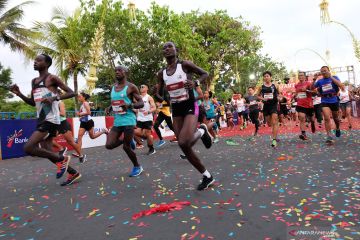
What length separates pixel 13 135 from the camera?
1115 centimetres

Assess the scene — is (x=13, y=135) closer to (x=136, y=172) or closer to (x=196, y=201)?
(x=136, y=172)

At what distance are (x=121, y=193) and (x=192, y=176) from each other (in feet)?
4.24

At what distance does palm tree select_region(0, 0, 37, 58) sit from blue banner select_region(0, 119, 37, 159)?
26.1ft

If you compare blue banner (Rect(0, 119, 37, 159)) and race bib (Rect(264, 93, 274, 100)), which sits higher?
race bib (Rect(264, 93, 274, 100))

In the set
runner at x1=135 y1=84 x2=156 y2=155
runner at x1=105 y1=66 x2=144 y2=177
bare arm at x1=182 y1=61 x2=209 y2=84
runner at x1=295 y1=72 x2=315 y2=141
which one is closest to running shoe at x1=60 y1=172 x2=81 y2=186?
runner at x1=105 y1=66 x2=144 y2=177

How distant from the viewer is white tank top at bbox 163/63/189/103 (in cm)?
463

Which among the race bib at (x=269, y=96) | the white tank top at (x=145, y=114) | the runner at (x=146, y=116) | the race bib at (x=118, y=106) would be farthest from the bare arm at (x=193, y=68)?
the white tank top at (x=145, y=114)

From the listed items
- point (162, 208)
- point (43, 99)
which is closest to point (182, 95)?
point (162, 208)

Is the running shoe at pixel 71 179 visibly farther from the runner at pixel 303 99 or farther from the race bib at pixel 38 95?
the runner at pixel 303 99

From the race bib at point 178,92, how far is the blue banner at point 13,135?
326 inches

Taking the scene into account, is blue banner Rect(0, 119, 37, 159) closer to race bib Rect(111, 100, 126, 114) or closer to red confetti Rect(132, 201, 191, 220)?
race bib Rect(111, 100, 126, 114)

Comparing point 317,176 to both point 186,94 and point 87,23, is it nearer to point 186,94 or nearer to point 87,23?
point 186,94

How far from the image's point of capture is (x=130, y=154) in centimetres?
575

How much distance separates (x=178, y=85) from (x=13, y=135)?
8546 mm
